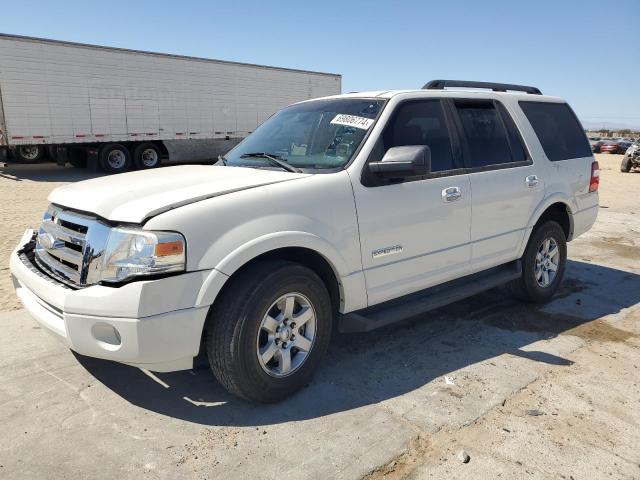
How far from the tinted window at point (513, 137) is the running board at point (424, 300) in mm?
962

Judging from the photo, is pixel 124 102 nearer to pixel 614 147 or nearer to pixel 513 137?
pixel 513 137

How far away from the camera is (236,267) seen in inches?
111

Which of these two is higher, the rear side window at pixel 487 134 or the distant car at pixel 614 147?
the rear side window at pixel 487 134

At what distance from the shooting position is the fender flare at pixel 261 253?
276 centimetres

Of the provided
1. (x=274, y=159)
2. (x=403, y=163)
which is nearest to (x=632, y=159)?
(x=403, y=163)

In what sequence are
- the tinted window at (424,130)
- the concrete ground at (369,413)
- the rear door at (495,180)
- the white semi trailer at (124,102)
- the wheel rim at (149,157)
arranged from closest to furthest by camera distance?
the concrete ground at (369,413) → the tinted window at (424,130) → the rear door at (495,180) → the white semi trailer at (124,102) → the wheel rim at (149,157)

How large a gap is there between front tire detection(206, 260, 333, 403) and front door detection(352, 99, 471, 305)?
489 mm

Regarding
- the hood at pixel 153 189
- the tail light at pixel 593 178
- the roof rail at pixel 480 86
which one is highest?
the roof rail at pixel 480 86

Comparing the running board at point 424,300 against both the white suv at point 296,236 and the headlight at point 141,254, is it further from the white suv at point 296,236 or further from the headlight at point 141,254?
the headlight at point 141,254

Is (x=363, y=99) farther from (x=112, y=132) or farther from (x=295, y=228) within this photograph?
(x=112, y=132)

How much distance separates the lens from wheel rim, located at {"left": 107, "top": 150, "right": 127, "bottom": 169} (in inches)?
706

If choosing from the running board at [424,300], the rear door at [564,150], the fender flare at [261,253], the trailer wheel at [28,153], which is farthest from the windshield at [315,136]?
the trailer wheel at [28,153]

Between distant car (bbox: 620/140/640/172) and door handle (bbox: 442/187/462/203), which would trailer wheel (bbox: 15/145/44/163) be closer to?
door handle (bbox: 442/187/462/203)

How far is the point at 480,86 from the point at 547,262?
1827 mm
